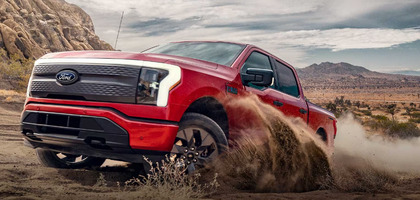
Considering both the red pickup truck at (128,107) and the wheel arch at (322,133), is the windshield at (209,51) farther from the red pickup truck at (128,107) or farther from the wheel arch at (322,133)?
the wheel arch at (322,133)

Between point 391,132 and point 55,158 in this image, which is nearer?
point 55,158

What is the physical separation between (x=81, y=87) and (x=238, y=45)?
225 cm

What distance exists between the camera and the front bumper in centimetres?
338

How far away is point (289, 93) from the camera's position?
5883 mm

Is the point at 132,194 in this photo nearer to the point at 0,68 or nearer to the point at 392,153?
the point at 392,153

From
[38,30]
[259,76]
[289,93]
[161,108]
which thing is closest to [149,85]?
[161,108]

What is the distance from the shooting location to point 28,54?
183ft

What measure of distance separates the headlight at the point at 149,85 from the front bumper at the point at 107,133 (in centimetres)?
19

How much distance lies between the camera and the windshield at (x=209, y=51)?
Answer: 4.75 m

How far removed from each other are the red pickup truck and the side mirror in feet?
0.04

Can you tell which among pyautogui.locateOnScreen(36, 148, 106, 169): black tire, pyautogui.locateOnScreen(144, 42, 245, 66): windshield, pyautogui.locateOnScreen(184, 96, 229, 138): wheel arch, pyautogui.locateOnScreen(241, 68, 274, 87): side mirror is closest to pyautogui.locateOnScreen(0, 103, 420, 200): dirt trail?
pyautogui.locateOnScreen(36, 148, 106, 169): black tire

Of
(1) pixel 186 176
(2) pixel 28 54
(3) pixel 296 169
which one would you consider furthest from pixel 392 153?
(2) pixel 28 54

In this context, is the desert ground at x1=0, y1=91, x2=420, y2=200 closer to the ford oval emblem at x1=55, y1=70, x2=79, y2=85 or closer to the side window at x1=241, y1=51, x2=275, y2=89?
the ford oval emblem at x1=55, y1=70, x2=79, y2=85

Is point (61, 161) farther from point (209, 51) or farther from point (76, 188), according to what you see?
point (209, 51)
